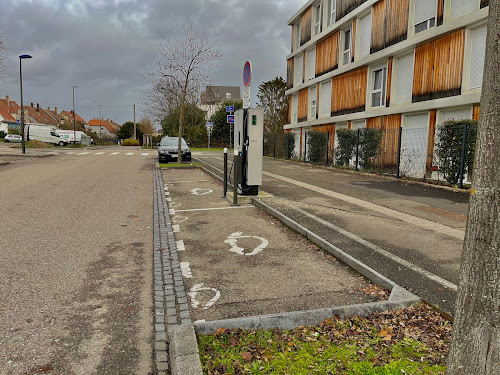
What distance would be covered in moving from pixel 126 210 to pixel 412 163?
37.9ft

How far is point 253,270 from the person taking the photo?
185 inches

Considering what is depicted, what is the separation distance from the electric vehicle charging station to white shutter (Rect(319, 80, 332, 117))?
672 inches

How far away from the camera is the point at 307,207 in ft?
27.9

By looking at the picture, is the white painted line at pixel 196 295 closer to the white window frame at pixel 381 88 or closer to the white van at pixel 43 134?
the white window frame at pixel 381 88

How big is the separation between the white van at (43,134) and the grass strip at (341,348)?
5278 cm

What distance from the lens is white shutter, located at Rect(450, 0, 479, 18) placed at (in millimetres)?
13698

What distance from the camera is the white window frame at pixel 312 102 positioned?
2740cm

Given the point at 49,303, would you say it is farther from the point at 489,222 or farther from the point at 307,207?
the point at 307,207

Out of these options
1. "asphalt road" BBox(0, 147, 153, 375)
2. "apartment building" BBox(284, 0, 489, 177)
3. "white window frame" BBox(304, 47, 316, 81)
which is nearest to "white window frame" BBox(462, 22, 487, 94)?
"apartment building" BBox(284, 0, 489, 177)

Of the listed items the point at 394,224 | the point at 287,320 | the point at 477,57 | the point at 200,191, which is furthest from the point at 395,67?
the point at 287,320

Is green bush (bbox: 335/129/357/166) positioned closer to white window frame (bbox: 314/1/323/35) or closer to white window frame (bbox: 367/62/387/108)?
white window frame (bbox: 367/62/387/108)

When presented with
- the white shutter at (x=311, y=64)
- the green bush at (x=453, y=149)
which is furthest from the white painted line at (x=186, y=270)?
the white shutter at (x=311, y=64)

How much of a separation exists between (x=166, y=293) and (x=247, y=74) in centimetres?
597

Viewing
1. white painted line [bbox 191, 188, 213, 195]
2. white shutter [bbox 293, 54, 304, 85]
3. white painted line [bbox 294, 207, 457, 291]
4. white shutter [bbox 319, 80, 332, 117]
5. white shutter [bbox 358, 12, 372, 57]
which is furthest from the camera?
white shutter [bbox 293, 54, 304, 85]
